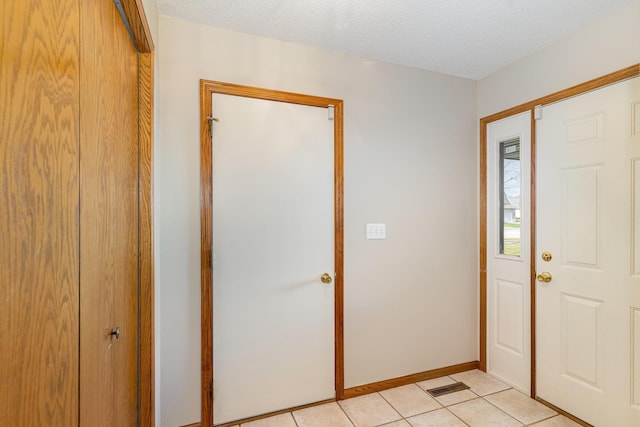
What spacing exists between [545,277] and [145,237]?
2.47 meters

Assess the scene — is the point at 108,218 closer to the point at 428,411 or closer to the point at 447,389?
the point at 428,411

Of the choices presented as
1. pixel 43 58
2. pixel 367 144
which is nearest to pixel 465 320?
pixel 367 144

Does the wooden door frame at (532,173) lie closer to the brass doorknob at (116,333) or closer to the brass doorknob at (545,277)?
the brass doorknob at (545,277)

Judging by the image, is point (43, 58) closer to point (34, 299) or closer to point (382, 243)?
point (34, 299)

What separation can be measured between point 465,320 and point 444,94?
1.87m

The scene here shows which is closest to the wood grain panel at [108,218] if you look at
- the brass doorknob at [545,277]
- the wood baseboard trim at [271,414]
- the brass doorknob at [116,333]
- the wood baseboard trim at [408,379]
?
the brass doorknob at [116,333]

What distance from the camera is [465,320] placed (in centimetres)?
263

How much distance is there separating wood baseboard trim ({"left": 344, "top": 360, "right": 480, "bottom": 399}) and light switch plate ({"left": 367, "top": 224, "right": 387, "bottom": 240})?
42.2 inches

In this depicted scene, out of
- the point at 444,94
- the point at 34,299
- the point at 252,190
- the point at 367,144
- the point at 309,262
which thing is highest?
the point at 444,94

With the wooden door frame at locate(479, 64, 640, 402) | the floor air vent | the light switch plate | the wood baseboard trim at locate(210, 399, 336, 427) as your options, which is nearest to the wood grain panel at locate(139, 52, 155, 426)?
the wood baseboard trim at locate(210, 399, 336, 427)

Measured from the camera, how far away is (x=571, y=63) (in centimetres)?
200

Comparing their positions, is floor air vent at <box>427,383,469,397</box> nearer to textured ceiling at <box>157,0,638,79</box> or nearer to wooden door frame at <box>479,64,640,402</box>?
wooden door frame at <box>479,64,640,402</box>

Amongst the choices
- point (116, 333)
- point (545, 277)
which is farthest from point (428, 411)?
point (116, 333)

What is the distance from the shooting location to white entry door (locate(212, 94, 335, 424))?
1.94 m
